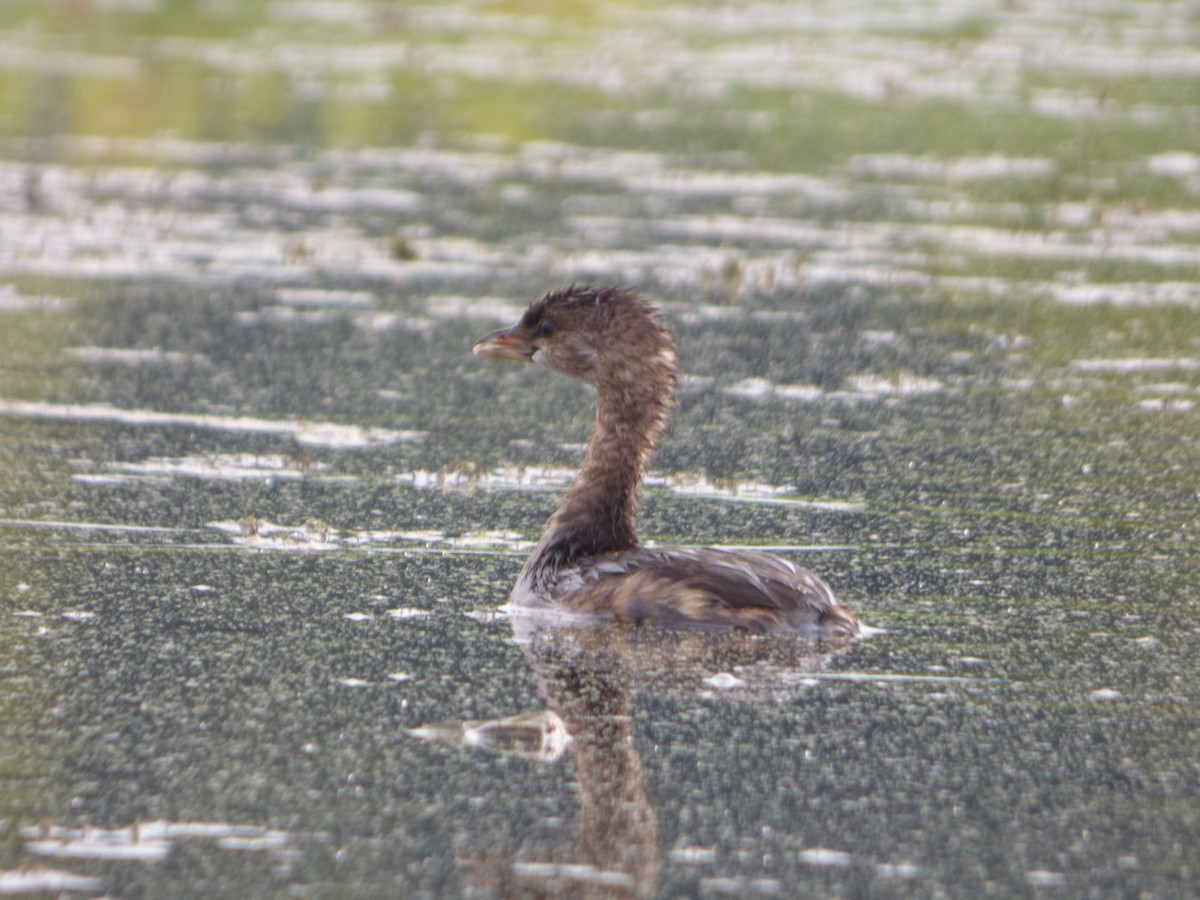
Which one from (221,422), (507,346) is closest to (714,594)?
(507,346)

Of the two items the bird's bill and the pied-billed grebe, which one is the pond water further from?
the bird's bill

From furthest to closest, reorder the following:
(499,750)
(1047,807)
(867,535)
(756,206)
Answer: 1. (756,206)
2. (867,535)
3. (499,750)
4. (1047,807)

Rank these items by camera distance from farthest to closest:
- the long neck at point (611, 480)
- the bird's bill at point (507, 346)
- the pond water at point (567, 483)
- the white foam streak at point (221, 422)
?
the white foam streak at point (221, 422) < the bird's bill at point (507, 346) < the long neck at point (611, 480) < the pond water at point (567, 483)

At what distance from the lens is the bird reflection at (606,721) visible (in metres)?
4.91

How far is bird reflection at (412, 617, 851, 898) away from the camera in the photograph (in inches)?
193

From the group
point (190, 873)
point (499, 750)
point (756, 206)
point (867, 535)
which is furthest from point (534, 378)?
point (190, 873)

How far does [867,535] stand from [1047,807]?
305cm

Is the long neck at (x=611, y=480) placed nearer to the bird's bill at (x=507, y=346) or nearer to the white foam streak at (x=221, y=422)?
the bird's bill at (x=507, y=346)

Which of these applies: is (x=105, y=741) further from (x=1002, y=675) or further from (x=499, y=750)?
(x=1002, y=675)

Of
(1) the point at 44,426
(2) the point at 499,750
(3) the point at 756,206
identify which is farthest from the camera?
(3) the point at 756,206

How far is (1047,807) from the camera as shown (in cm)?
545

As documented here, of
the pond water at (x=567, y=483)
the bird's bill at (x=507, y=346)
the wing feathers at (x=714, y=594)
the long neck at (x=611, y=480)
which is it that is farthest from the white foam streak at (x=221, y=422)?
the wing feathers at (x=714, y=594)

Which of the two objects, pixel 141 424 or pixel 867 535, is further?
pixel 141 424

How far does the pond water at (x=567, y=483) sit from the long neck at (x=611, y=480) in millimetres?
421
